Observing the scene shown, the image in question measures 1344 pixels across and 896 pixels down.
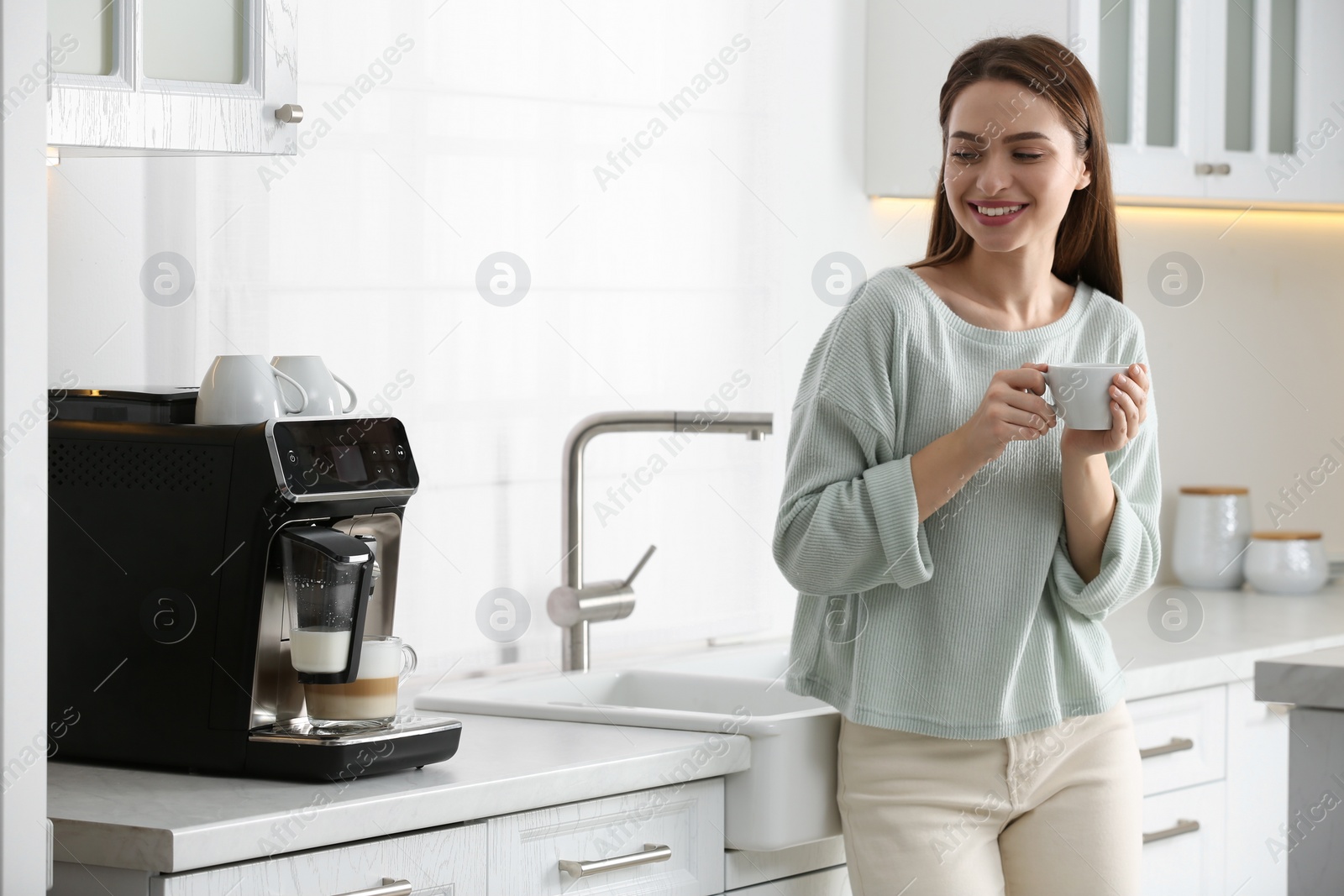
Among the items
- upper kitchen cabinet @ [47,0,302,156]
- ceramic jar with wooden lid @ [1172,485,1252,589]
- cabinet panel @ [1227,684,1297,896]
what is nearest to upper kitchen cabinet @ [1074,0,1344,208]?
ceramic jar with wooden lid @ [1172,485,1252,589]

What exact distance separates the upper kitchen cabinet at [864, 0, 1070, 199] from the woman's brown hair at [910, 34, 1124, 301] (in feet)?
2.95

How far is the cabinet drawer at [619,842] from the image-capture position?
1.43 m

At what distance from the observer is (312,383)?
155cm

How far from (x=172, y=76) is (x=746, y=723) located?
0.82 meters

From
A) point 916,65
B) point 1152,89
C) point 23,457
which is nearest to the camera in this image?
point 23,457

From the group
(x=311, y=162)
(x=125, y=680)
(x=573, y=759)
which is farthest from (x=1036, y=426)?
(x=311, y=162)

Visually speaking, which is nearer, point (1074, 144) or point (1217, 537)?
point (1074, 144)

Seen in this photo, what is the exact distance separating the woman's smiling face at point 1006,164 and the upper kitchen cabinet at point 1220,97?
1072 mm

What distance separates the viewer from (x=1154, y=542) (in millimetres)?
1562

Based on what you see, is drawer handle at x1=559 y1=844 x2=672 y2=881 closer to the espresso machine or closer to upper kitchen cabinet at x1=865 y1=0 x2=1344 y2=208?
the espresso machine

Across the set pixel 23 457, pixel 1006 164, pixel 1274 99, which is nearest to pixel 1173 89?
pixel 1274 99

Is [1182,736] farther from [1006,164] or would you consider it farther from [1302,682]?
[1006,164]

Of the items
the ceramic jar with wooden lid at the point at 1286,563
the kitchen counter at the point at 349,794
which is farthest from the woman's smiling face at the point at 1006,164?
the ceramic jar with wooden lid at the point at 1286,563

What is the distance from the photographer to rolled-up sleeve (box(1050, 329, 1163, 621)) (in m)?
1.49
